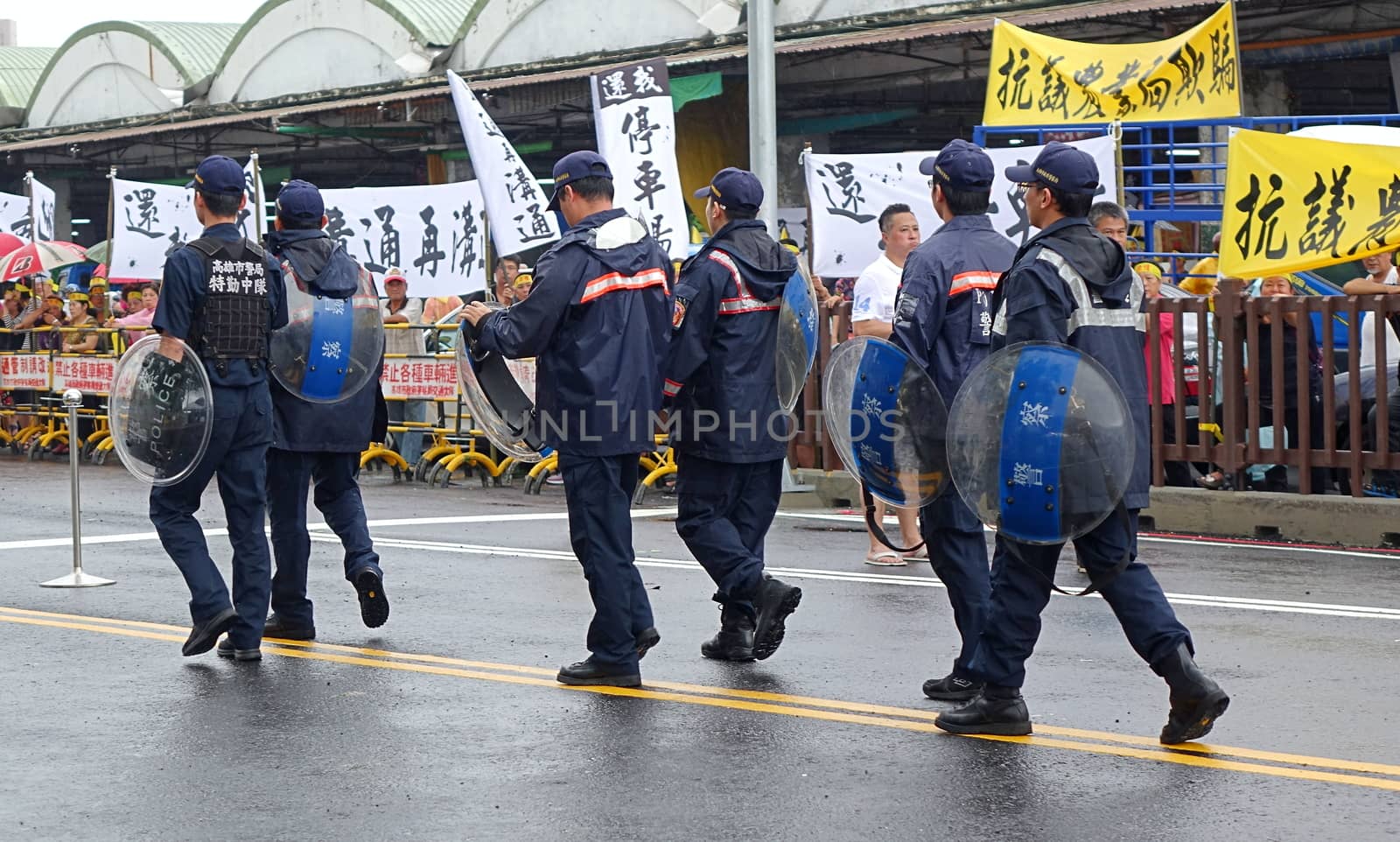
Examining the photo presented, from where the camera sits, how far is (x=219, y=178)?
8.20 meters

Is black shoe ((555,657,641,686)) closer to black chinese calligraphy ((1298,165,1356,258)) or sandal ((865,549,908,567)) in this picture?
sandal ((865,549,908,567))

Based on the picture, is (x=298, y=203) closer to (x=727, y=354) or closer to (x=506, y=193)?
(x=727, y=354)

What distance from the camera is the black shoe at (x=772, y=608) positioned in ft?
25.8

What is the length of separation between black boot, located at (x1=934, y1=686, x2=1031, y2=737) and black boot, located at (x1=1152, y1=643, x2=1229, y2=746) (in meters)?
0.51

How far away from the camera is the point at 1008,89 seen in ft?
54.8

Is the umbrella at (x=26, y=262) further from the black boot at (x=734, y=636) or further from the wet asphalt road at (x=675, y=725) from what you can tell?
the black boot at (x=734, y=636)

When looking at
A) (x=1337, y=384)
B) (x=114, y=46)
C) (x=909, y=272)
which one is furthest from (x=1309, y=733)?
(x=114, y=46)

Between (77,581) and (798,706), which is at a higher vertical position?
(77,581)

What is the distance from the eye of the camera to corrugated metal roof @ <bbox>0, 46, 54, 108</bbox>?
4194 cm

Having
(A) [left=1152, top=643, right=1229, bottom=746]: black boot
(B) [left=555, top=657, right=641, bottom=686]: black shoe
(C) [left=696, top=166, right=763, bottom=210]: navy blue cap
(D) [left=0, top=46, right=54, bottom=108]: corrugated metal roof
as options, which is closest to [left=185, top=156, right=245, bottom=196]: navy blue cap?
(C) [left=696, top=166, right=763, bottom=210]: navy blue cap

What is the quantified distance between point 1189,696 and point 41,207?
786 inches

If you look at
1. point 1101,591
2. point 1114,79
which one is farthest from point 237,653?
point 1114,79

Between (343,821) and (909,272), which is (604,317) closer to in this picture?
(909,272)

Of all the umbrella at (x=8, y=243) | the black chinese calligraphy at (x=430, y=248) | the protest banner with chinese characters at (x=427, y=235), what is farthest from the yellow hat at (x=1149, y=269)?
the umbrella at (x=8, y=243)
